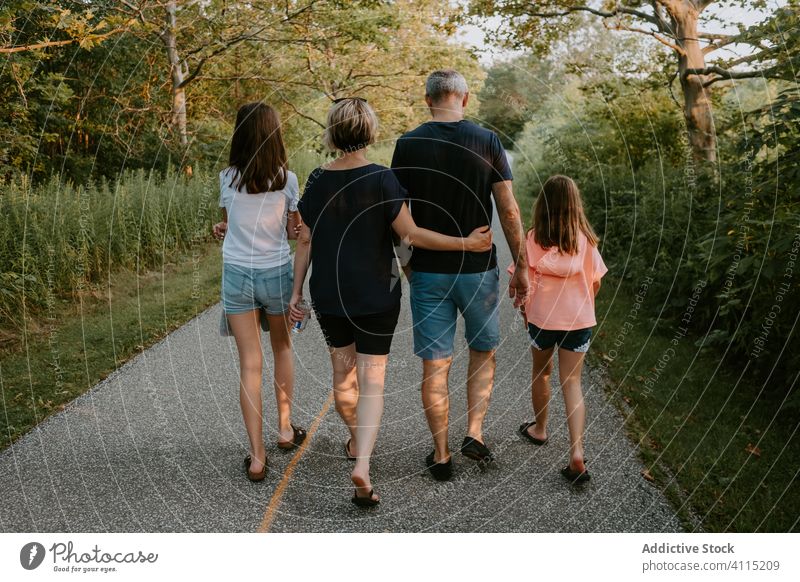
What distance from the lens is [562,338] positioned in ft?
14.2

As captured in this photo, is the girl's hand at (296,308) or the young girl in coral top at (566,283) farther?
the young girl in coral top at (566,283)

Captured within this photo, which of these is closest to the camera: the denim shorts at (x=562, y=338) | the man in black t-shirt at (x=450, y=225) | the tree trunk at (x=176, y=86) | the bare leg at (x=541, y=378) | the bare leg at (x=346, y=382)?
the man in black t-shirt at (x=450, y=225)

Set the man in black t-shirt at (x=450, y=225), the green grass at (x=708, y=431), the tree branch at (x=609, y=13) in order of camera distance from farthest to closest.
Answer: the tree branch at (x=609, y=13) → the man in black t-shirt at (x=450, y=225) → the green grass at (x=708, y=431)

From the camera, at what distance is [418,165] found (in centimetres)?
395

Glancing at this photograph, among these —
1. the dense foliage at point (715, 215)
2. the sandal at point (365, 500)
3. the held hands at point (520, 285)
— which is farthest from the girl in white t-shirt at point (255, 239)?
the dense foliage at point (715, 215)

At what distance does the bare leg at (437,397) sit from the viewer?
13.7 ft

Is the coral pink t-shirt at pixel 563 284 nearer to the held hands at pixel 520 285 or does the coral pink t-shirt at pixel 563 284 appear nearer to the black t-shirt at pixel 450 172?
the held hands at pixel 520 285

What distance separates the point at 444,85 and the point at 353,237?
1.03 m

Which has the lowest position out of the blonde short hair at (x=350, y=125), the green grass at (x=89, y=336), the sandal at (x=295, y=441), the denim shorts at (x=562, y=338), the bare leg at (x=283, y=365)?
the green grass at (x=89, y=336)

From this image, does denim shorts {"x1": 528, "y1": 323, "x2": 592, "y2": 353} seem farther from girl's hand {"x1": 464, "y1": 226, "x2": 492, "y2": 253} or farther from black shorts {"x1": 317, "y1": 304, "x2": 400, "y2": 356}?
black shorts {"x1": 317, "y1": 304, "x2": 400, "y2": 356}

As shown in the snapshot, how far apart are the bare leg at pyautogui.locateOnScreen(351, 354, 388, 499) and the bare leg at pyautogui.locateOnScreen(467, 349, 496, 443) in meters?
0.70

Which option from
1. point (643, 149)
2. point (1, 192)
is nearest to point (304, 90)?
point (643, 149)

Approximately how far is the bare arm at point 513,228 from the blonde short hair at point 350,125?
32.7 inches

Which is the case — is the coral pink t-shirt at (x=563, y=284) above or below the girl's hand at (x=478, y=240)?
below
